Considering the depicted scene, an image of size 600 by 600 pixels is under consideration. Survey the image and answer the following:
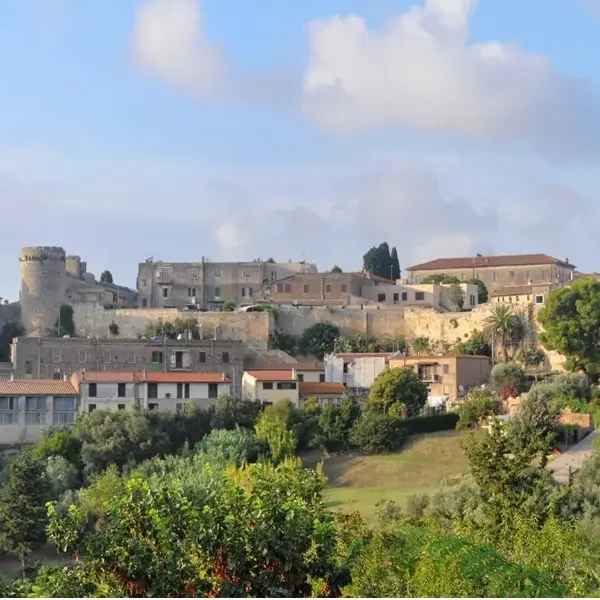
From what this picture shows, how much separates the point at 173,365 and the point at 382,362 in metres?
9.51

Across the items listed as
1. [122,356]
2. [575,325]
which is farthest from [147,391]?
[575,325]

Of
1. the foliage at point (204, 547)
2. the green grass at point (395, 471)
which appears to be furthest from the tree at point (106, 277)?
the foliage at point (204, 547)

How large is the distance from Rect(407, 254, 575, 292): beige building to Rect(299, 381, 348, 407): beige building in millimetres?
22245

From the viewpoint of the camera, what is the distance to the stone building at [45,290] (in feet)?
229

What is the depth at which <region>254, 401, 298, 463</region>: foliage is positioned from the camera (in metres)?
49.4

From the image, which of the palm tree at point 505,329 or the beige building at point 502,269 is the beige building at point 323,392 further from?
the beige building at point 502,269

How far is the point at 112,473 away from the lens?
45531 mm

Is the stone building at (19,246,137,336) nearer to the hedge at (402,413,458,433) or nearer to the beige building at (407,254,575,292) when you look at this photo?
the beige building at (407,254,575,292)

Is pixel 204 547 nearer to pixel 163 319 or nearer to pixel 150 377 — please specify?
pixel 150 377

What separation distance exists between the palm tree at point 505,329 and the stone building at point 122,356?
1198cm

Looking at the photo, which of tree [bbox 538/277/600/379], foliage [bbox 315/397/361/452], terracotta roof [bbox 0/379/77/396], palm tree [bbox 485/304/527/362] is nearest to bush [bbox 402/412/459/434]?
foliage [bbox 315/397/361/452]

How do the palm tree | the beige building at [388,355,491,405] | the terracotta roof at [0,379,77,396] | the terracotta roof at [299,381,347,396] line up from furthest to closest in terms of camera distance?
1. the palm tree
2. the beige building at [388,355,491,405]
3. the terracotta roof at [299,381,347,396]
4. the terracotta roof at [0,379,77,396]

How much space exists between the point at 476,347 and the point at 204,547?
49298 millimetres

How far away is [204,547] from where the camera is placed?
16.6 meters
